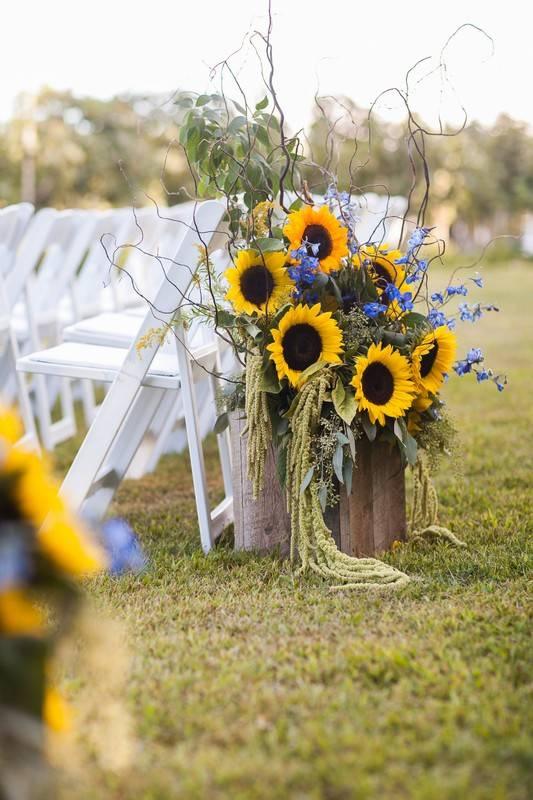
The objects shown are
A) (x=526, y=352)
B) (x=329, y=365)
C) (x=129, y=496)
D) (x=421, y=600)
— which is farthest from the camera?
(x=526, y=352)

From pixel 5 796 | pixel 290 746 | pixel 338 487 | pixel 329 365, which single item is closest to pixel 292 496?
pixel 338 487

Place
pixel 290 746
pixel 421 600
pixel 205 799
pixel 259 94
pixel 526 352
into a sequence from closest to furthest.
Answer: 1. pixel 205 799
2. pixel 290 746
3. pixel 421 600
4. pixel 259 94
5. pixel 526 352

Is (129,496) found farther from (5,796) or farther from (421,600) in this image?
(5,796)

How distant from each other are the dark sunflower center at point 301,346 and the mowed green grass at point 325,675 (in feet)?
1.78

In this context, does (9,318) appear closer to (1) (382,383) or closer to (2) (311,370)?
(2) (311,370)

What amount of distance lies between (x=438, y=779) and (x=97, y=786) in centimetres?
50

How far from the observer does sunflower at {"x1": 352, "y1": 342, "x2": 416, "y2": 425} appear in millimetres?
2305

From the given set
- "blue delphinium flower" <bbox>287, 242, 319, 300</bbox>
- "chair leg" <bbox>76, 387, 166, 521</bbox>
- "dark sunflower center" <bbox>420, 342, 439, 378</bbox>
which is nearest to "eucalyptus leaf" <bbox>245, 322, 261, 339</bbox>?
"blue delphinium flower" <bbox>287, 242, 319, 300</bbox>

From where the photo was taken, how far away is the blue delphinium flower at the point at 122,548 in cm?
250

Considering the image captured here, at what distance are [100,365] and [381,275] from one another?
851mm

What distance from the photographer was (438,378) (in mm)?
2479

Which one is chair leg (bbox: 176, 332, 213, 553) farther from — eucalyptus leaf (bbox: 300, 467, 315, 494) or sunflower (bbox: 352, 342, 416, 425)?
sunflower (bbox: 352, 342, 416, 425)

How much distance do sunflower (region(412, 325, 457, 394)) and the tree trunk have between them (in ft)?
0.70

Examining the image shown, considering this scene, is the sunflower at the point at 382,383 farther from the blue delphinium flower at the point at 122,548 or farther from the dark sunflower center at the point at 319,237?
the blue delphinium flower at the point at 122,548
